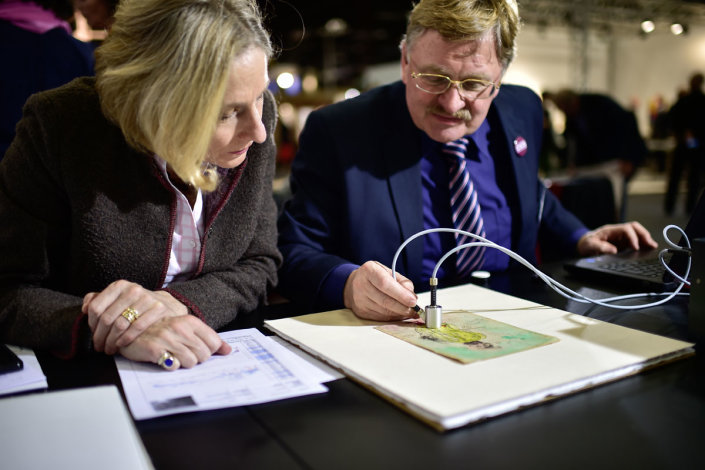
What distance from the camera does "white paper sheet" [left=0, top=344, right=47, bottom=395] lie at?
27.7 inches

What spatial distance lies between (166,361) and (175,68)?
1.49 ft

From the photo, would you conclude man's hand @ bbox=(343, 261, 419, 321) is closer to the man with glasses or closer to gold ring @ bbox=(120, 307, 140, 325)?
the man with glasses

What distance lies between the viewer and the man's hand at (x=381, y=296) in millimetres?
945

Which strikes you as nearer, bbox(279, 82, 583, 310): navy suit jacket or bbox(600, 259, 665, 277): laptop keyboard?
bbox(600, 259, 665, 277): laptop keyboard

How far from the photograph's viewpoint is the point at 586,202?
2.34 meters

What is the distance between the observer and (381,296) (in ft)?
3.15

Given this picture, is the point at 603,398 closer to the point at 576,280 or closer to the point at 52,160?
the point at 576,280

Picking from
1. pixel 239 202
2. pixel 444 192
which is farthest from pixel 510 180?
pixel 239 202

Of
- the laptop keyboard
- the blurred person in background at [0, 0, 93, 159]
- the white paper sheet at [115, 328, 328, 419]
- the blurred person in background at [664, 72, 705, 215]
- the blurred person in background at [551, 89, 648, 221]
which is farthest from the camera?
the blurred person in background at [664, 72, 705, 215]

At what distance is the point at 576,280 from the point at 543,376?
66 cm

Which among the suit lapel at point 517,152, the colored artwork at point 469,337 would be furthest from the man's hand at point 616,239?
the colored artwork at point 469,337

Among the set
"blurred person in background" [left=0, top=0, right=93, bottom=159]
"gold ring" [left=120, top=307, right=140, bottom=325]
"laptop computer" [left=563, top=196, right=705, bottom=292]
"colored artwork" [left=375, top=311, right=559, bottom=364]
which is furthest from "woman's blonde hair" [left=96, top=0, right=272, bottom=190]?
"blurred person in background" [left=0, top=0, right=93, bottom=159]

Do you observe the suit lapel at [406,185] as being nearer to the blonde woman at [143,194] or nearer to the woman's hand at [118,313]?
the blonde woman at [143,194]

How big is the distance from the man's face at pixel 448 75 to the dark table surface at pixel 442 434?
835 mm
